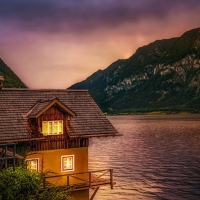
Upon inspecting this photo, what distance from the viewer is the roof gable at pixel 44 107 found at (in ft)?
102

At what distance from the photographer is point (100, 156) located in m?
89.1

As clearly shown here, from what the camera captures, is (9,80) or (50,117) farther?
(9,80)

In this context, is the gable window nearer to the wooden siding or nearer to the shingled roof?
the wooden siding

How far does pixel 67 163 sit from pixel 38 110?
5.54 meters

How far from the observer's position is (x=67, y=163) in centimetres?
3281

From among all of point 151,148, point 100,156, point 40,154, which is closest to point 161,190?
point 40,154

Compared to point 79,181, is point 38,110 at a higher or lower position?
higher

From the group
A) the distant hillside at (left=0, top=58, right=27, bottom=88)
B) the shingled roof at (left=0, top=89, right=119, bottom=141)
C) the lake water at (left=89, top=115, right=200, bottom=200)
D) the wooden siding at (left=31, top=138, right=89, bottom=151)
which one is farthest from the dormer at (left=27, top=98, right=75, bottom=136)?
the distant hillside at (left=0, top=58, right=27, bottom=88)

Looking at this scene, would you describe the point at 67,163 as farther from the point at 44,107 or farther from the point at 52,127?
the point at 44,107

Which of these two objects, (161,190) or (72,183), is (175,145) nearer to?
(161,190)

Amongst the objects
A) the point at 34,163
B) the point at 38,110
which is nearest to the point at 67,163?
the point at 34,163

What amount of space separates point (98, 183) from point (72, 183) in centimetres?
256

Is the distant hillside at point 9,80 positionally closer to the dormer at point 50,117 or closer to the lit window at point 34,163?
the dormer at point 50,117

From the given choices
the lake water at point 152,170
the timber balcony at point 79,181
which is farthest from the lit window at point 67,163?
the lake water at point 152,170
